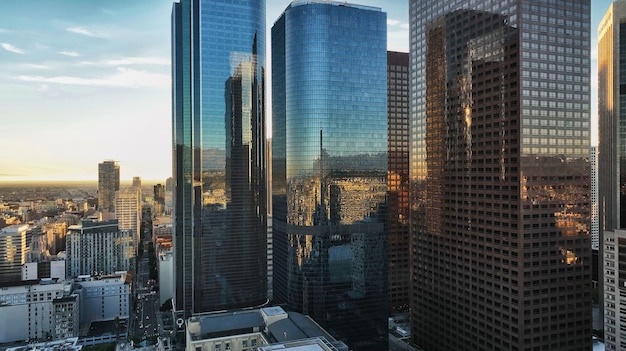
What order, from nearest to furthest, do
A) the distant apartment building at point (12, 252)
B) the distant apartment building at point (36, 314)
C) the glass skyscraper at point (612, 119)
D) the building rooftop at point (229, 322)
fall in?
the building rooftop at point (229, 322) → the glass skyscraper at point (612, 119) → the distant apartment building at point (36, 314) → the distant apartment building at point (12, 252)

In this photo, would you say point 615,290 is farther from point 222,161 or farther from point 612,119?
point 222,161

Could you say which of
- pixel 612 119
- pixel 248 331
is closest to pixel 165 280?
pixel 248 331

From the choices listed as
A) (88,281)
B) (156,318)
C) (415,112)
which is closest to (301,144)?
(415,112)

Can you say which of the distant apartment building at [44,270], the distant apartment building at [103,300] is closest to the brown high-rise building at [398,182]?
the distant apartment building at [103,300]

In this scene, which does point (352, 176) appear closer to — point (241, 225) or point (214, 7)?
point (241, 225)

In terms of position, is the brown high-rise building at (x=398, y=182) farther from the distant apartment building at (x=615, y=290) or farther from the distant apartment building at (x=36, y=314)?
the distant apartment building at (x=36, y=314)

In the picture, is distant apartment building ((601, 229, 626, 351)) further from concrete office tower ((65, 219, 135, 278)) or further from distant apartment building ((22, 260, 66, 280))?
concrete office tower ((65, 219, 135, 278))
